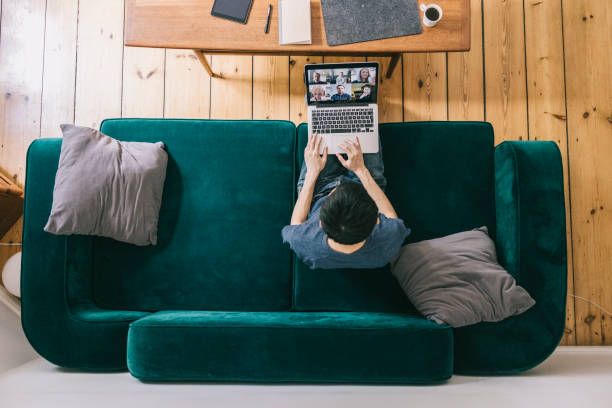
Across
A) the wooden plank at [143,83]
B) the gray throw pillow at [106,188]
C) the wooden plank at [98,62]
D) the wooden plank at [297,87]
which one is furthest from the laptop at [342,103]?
the wooden plank at [98,62]

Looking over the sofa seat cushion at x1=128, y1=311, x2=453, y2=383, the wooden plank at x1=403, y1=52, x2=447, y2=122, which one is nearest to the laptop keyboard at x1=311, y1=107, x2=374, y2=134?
the wooden plank at x1=403, y1=52, x2=447, y2=122

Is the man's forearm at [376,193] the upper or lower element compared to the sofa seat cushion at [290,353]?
Answer: upper

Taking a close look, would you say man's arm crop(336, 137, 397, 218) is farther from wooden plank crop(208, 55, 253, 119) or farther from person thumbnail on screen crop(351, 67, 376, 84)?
wooden plank crop(208, 55, 253, 119)

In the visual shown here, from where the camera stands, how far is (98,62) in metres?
2.19

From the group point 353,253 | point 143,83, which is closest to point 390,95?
point 353,253

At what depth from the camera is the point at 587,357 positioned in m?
1.81

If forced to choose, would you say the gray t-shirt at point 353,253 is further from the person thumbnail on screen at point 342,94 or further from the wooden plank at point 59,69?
the wooden plank at point 59,69

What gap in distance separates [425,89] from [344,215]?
1.31 m

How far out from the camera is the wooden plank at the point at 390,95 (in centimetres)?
215

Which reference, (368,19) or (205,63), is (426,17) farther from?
(205,63)

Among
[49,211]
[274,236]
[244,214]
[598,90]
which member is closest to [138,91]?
[49,211]

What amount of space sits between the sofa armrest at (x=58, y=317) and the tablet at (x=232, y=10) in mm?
1123

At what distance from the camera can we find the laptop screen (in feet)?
5.41

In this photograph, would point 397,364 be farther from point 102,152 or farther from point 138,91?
point 138,91
